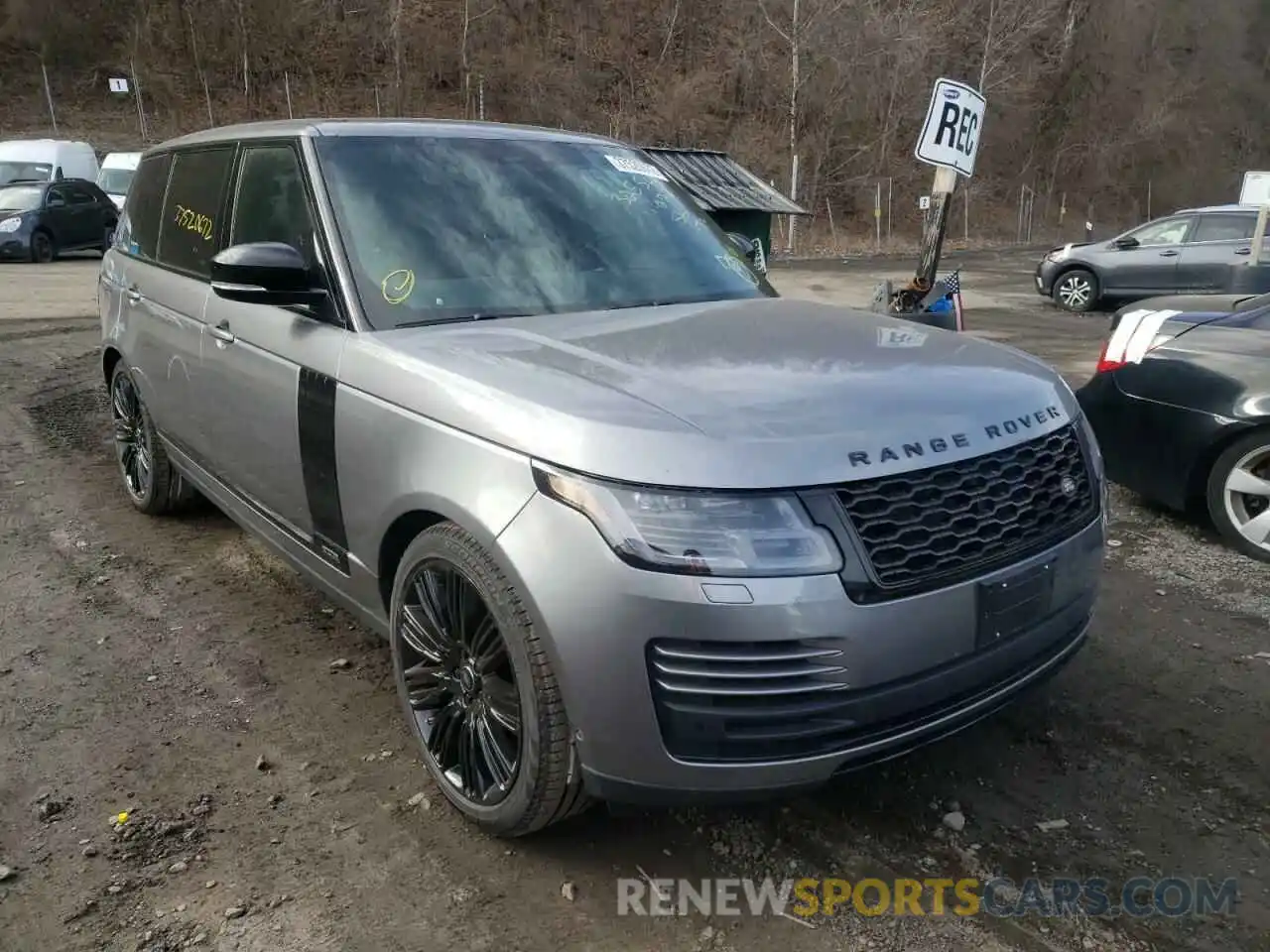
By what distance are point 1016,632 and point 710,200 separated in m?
6.34

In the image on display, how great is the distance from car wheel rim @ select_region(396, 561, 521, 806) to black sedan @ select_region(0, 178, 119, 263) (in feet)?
57.6

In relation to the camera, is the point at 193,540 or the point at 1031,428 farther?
the point at 193,540

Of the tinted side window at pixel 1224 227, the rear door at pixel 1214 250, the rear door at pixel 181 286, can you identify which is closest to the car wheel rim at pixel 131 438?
the rear door at pixel 181 286

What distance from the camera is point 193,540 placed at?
498 cm

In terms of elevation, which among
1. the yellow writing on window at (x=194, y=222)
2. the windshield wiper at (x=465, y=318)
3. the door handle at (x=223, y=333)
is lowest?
the door handle at (x=223, y=333)

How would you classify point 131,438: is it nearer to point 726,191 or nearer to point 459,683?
point 459,683

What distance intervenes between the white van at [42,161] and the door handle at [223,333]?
18.9 metres

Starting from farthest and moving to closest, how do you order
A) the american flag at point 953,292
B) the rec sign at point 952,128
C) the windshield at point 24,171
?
the windshield at point 24,171 < the american flag at point 953,292 < the rec sign at point 952,128

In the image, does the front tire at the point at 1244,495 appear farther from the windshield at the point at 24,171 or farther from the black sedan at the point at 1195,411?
the windshield at the point at 24,171

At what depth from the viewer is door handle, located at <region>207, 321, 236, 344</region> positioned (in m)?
3.74

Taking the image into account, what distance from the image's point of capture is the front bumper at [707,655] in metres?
2.17

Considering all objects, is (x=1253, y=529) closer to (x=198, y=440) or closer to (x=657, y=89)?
(x=198, y=440)

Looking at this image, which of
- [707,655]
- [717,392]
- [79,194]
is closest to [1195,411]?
[717,392]

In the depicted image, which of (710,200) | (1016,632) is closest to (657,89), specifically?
(710,200)
